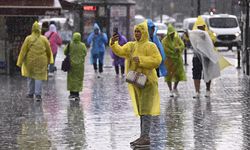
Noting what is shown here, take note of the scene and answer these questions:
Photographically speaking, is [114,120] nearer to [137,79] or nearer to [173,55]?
[137,79]

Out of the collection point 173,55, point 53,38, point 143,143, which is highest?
point 173,55

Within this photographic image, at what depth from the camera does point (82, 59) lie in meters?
19.0

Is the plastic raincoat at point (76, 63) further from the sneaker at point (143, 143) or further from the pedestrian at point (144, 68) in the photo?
the sneaker at point (143, 143)

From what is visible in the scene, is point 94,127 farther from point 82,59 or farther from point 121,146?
point 82,59

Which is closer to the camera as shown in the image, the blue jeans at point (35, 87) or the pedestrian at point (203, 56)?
the blue jeans at point (35, 87)

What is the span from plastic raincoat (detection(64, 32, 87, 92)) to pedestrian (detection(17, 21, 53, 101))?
496 mm

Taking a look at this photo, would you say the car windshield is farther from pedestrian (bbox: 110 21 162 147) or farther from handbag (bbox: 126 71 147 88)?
handbag (bbox: 126 71 147 88)

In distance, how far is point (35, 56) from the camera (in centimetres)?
1862

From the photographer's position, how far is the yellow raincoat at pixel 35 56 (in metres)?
18.6

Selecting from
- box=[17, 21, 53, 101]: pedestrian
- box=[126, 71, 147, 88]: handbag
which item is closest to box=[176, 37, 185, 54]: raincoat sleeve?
box=[17, 21, 53, 101]: pedestrian

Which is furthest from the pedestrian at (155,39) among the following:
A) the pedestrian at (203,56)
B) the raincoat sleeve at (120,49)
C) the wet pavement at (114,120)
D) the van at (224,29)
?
the van at (224,29)

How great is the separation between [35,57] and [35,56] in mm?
21

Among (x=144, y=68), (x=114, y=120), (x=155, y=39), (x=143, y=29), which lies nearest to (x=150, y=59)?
(x=144, y=68)

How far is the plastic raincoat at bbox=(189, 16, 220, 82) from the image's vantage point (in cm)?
1884
